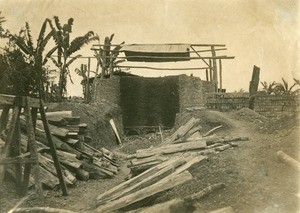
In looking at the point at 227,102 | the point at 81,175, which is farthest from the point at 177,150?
the point at 227,102

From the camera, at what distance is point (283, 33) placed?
23.6 feet

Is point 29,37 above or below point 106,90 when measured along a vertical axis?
above

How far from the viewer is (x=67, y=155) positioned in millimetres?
7453

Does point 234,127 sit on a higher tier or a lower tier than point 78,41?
lower

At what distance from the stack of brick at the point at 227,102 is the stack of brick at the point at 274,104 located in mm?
827

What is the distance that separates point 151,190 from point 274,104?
8.62m

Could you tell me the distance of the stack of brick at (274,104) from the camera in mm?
11914

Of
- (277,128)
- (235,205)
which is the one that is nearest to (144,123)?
(277,128)

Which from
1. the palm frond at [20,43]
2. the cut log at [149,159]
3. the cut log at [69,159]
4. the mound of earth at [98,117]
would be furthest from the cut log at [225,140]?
the palm frond at [20,43]

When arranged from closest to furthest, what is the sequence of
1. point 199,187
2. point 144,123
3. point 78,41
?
point 199,187 < point 144,123 < point 78,41

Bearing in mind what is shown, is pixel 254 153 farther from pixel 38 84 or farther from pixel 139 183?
pixel 38 84

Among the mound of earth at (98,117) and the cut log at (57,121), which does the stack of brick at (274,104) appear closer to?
the mound of earth at (98,117)

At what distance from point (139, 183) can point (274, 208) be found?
199 cm

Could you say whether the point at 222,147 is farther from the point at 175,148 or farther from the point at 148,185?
the point at 148,185
